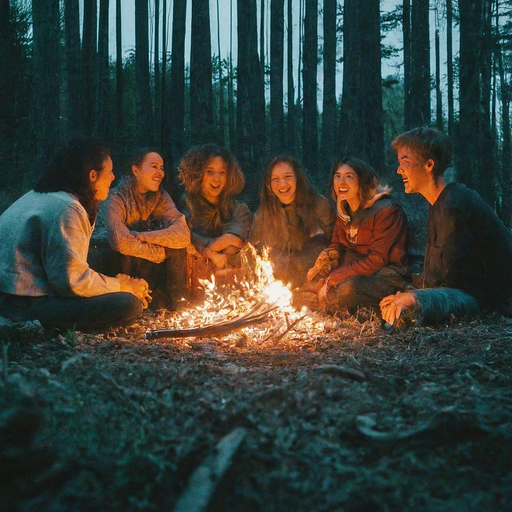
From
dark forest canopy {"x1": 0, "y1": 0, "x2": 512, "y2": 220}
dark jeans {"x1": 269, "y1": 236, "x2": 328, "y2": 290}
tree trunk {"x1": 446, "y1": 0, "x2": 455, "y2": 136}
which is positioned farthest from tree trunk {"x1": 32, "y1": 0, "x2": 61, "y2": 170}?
tree trunk {"x1": 446, "y1": 0, "x2": 455, "y2": 136}

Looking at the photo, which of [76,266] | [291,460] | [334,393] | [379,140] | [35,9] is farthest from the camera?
[35,9]

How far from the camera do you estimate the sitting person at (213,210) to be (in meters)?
5.98

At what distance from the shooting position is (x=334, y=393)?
110 inches

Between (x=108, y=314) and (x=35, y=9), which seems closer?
(x=108, y=314)

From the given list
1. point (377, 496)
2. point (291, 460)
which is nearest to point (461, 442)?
point (377, 496)

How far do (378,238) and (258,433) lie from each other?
3.33 m

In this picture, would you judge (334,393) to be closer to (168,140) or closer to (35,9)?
(168,140)

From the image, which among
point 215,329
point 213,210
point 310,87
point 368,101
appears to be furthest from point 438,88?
point 215,329

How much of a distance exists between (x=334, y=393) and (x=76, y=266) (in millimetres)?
2297

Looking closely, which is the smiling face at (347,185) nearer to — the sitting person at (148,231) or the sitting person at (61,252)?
the sitting person at (148,231)

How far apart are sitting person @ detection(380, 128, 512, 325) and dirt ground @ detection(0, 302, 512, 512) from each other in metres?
1.24

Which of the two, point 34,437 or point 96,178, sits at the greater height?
point 96,178

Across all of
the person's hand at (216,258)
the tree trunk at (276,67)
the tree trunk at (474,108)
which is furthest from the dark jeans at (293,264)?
the tree trunk at (276,67)

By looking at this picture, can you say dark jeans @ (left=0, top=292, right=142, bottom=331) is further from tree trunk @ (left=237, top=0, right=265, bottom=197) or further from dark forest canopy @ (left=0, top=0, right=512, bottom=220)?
tree trunk @ (left=237, top=0, right=265, bottom=197)
